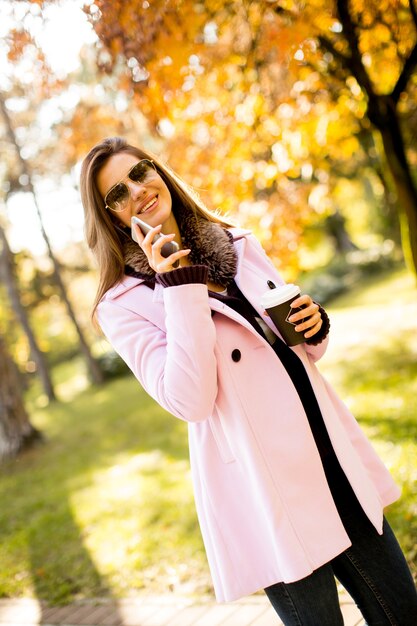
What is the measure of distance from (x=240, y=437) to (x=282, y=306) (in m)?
0.44

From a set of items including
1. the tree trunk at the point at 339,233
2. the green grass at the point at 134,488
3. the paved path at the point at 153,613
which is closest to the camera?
the paved path at the point at 153,613

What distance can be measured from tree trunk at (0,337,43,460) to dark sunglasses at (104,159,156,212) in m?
8.79

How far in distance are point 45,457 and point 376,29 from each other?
8.41 metres

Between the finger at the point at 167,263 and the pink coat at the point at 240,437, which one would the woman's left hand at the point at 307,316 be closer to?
the pink coat at the point at 240,437

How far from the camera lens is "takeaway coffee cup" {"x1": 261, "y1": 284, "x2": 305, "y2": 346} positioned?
1.92 m

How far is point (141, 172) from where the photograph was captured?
7.46 feet

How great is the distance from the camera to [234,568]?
1.98 meters

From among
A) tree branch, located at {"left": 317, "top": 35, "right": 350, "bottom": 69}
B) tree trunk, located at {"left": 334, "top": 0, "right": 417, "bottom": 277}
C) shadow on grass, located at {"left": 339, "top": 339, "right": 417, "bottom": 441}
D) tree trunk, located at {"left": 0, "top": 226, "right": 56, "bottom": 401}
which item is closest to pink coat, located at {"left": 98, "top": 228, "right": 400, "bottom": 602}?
tree trunk, located at {"left": 334, "top": 0, "right": 417, "bottom": 277}

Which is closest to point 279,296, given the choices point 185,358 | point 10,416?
point 185,358

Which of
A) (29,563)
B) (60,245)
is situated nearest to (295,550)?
(29,563)

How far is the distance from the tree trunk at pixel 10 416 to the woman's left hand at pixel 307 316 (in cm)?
920

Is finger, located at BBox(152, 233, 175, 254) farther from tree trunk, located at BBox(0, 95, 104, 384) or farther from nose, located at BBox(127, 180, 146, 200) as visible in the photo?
tree trunk, located at BBox(0, 95, 104, 384)

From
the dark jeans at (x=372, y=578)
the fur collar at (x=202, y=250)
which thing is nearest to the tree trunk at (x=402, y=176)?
the fur collar at (x=202, y=250)

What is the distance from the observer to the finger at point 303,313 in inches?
76.4
